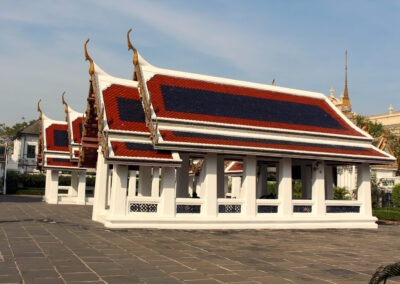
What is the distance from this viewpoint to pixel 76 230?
13602 mm

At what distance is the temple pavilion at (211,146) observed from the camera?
15.3 meters

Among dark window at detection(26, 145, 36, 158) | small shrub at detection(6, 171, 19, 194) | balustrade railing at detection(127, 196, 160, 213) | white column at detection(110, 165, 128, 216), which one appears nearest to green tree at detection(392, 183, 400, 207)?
balustrade railing at detection(127, 196, 160, 213)

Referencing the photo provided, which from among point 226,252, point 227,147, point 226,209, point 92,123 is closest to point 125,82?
point 92,123

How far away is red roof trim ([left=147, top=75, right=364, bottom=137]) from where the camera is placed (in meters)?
17.0

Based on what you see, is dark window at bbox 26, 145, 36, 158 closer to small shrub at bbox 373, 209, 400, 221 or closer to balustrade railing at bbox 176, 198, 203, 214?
small shrub at bbox 373, 209, 400, 221

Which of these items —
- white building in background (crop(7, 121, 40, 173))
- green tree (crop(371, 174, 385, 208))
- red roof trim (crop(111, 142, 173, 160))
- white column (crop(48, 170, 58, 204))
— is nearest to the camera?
red roof trim (crop(111, 142, 173, 160))

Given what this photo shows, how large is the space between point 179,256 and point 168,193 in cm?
608

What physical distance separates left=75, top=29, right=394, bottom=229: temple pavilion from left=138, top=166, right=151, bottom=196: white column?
0.14 feet

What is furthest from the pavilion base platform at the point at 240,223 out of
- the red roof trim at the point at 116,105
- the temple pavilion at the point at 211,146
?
the red roof trim at the point at 116,105

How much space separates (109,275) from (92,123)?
1337cm

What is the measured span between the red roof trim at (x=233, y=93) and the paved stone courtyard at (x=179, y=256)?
16.0 feet

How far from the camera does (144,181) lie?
18.2 meters

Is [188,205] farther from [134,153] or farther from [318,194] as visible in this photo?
[318,194]

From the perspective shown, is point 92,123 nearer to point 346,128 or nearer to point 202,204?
point 202,204
